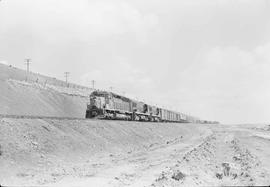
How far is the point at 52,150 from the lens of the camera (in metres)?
24.8

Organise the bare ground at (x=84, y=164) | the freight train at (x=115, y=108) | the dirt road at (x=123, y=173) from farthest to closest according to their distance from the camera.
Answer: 1. the freight train at (x=115, y=108)
2. the bare ground at (x=84, y=164)
3. the dirt road at (x=123, y=173)

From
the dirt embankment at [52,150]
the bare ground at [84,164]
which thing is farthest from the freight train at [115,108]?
the bare ground at [84,164]

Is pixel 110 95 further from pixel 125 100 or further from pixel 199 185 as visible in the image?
pixel 199 185

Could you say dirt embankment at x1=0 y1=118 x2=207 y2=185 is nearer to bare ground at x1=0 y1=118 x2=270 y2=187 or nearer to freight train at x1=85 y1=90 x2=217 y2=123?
bare ground at x1=0 y1=118 x2=270 y2=187

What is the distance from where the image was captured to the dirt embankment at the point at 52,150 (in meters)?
19.1

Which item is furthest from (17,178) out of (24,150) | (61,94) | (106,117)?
(61,94)

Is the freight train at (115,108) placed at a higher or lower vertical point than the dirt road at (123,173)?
higher

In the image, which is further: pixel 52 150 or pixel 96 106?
pixel 96 106

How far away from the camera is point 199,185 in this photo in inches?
640

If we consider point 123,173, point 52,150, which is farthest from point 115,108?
point 123,173

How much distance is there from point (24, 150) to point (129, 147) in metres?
15.7

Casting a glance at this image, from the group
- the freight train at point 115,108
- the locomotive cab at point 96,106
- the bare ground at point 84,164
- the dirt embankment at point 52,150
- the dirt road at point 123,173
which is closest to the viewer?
the dirt road at point 123,173

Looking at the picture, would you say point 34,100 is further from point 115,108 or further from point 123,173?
point 123,173

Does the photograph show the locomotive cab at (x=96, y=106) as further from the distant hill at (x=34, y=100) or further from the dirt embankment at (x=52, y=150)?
the distant hill at (x=34, y=100)
